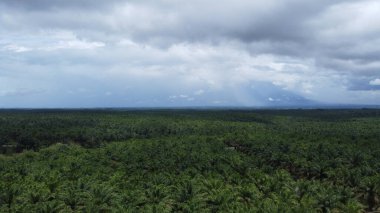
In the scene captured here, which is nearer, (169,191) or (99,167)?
(169,191)

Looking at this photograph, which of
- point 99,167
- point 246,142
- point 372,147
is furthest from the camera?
point 246,142

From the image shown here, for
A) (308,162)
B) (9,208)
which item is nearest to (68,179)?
(9,208)

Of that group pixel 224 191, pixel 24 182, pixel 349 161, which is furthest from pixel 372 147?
pixel 24 182

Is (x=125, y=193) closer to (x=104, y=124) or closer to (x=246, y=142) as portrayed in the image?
(x=246, y=142)

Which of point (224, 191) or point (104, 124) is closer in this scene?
point (224, 191)

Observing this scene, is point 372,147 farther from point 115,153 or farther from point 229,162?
point 115,153

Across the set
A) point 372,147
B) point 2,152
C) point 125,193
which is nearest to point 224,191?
point 125,193

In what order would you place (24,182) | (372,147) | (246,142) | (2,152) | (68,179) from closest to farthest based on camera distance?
(24,182) < (68,179) < (372,147) < (246,142) < (2,152)

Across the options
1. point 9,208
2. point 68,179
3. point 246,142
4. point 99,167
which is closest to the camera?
point 9,208

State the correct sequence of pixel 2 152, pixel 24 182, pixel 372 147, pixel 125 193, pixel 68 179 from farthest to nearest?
1. pixel 2 152
2. pixel 372 147
3. pixel 68 179
4. pixel 24 182
5. pixel 125 193
